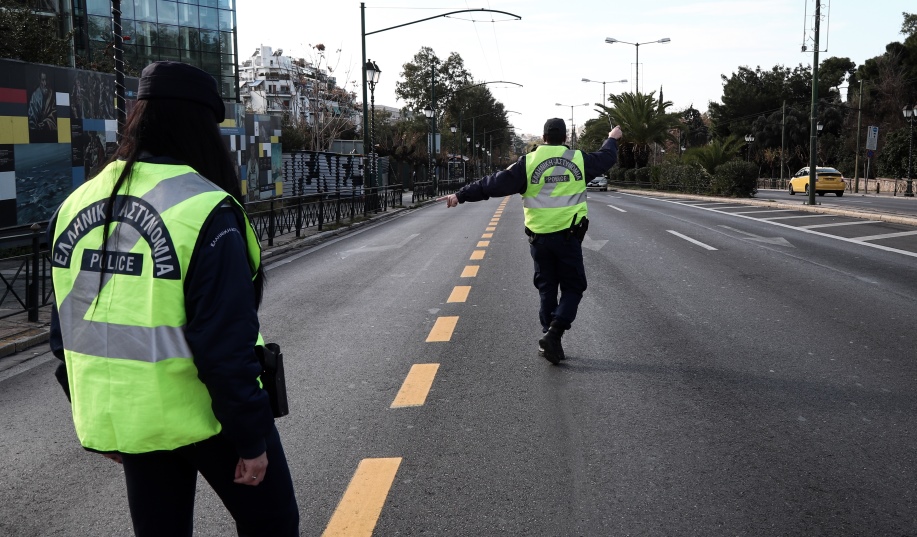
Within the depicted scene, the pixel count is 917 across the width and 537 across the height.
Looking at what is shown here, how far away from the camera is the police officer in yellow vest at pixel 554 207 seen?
6289 millimetres

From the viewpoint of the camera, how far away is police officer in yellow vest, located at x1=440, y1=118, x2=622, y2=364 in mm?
6289

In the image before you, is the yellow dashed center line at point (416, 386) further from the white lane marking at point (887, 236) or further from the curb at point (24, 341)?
the white lane marking at point (887, 236)

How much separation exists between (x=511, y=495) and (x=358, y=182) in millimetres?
41048

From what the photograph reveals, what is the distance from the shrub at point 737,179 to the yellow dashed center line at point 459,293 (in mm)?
28838

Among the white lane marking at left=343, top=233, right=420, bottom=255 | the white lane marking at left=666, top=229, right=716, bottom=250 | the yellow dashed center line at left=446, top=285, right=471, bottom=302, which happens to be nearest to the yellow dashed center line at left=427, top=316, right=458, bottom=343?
the yellow dashed center line at left=446, top=285, right=471, bottom=302

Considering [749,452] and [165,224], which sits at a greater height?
[165,224]

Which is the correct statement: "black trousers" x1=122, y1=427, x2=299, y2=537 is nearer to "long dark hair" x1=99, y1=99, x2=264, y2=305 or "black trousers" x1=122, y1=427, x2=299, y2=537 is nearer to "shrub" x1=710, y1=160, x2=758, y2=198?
"long dark hair" x1=99, y1=99, x2=264, y2=305

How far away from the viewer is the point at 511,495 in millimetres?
3775

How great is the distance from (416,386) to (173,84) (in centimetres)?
365

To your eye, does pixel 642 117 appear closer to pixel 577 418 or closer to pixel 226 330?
pixel 577 418

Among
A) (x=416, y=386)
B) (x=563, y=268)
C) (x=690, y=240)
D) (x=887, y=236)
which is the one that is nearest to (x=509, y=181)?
(x=563, y=268)

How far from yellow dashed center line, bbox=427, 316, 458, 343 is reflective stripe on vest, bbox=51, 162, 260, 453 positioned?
4987mm

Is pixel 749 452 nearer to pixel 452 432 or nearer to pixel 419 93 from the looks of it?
pixel 452 432

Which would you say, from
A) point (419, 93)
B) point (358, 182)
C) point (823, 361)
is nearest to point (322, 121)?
point (358, 182)
